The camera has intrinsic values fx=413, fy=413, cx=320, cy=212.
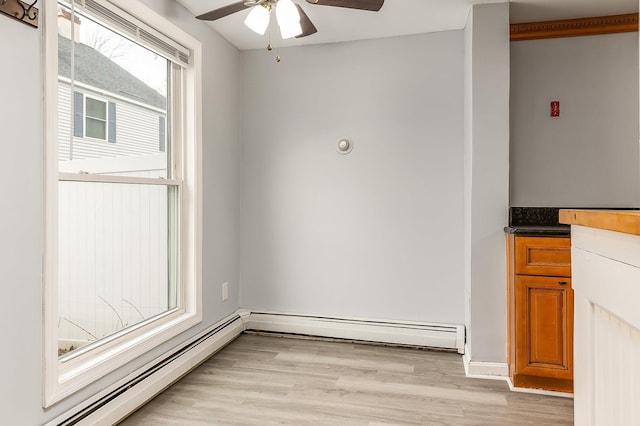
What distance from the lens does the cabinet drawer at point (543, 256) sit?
95.7 inches

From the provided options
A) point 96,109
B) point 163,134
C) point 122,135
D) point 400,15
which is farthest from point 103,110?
point 400,15

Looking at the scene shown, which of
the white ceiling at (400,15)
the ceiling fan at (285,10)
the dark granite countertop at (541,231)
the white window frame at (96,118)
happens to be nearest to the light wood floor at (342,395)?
the dark granite countertop at (541,231)

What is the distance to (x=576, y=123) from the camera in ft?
9.82

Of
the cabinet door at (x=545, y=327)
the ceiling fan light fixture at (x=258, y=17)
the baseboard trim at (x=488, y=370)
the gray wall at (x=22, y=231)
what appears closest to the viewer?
the gray wall at (x=22, y=231)

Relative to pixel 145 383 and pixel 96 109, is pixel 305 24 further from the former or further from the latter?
pixel 145 383

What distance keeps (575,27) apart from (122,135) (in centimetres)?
313

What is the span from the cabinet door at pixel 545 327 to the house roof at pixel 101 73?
101 inches

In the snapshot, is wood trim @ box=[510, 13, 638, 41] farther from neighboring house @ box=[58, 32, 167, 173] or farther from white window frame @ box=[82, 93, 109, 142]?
white window frame @ box=[82, 93, 109, 142]

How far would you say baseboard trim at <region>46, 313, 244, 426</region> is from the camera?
189cm

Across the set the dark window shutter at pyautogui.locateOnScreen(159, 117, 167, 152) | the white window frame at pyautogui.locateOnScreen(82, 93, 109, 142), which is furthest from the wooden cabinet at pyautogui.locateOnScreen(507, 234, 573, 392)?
the white window frame at pyautogui.locateOnScreen(82, 93, 109, 142)

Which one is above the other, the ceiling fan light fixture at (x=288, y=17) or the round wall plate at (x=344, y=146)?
the ceiling fan light fixture at (x=288, y=17)

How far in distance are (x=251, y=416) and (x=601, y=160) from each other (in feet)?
9.52

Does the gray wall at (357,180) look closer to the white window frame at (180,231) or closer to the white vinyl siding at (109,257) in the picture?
the white window frame at (180,231)

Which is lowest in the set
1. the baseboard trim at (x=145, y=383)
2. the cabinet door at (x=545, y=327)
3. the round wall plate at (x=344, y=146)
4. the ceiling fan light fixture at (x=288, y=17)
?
the baseboard trim at (x=145, y=383)
